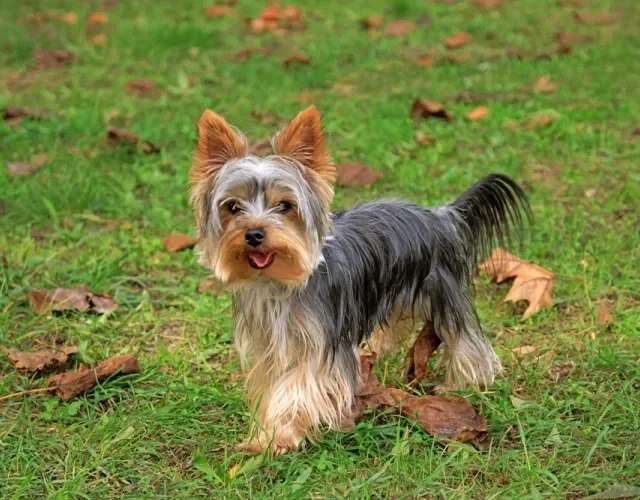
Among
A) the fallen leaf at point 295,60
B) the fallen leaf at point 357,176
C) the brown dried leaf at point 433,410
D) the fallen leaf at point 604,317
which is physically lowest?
the brown dried leaf at point 433,410

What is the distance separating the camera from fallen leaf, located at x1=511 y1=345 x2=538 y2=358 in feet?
14.8

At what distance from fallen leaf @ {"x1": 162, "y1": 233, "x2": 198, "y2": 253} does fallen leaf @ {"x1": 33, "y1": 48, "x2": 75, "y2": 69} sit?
14.3 feet

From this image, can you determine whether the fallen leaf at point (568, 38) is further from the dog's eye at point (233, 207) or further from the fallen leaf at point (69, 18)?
the dog's eye at point (233, 207)

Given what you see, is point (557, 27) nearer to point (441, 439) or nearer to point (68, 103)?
point (68, 103)

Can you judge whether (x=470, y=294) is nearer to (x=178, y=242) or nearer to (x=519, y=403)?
(x=519, y=403)

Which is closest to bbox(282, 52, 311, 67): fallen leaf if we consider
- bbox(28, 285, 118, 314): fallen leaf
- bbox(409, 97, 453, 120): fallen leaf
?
bbox(409, 97, 453, 120): fallen leaf

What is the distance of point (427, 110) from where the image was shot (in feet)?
24.1

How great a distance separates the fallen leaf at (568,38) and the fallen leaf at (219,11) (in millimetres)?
3811

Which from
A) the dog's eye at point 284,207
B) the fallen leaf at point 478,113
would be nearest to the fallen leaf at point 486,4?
the fallen leaf at point 478,113

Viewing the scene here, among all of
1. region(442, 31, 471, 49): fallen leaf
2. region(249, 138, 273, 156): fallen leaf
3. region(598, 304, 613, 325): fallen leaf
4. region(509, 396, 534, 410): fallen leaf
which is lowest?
region(509, 396, 534, 410): fallen leaf

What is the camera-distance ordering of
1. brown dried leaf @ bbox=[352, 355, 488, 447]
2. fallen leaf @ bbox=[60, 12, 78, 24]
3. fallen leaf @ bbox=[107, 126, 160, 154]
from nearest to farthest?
brown dried leaf @ bbox=[352, 355, 488, 447], fallen leaf @ bbox=[107, 126, 160, 154], fallen leaf @ bbox=[60, 12, 78, 24]

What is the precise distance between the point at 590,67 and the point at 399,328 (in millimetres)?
4962

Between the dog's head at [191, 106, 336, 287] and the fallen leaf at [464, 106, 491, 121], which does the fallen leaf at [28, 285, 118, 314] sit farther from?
the fallen leaf at [464, 106, 491, 121]

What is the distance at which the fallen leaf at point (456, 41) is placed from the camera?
9376mm
